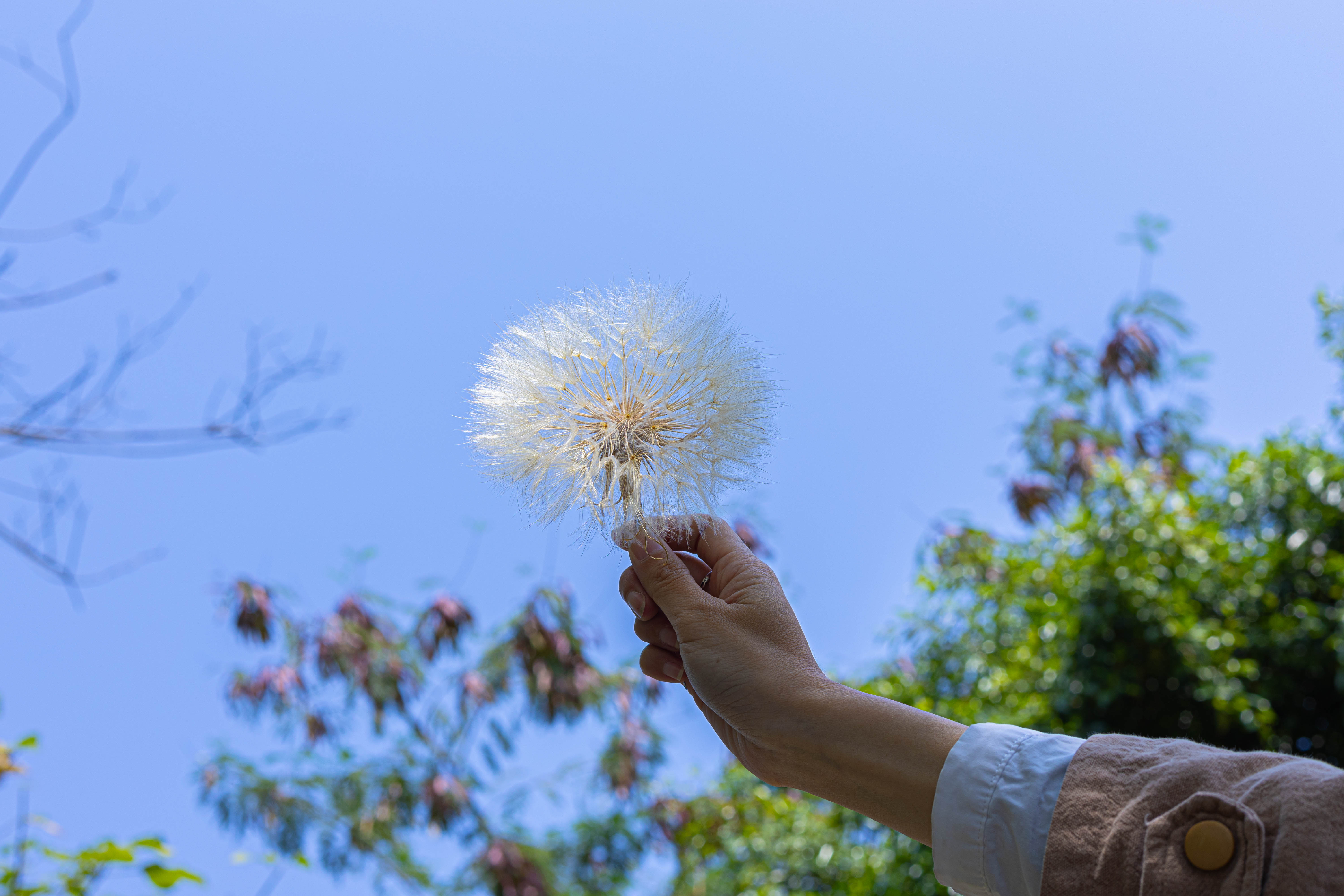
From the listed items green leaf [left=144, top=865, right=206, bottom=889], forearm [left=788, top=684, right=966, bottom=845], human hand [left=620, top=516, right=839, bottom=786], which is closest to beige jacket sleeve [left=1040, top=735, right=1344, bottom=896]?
forearm [left=788, top=684, right=966, bottom=845]

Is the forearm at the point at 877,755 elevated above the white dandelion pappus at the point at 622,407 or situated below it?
below

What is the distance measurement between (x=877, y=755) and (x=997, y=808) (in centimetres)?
14

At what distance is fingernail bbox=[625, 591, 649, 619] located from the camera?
125cm

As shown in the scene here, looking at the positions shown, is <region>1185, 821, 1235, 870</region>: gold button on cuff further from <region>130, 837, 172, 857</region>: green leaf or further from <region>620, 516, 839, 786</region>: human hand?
<region>130, 837, 172, 857</region>: green leaf

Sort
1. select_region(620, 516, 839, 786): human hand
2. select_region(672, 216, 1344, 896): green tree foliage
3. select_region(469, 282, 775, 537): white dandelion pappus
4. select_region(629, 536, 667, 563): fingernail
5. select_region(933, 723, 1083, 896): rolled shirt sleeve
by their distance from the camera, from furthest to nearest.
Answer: select_region(672, 216, 1344, 896): green tree foliage
select_region(469, 282, 775, 537): white dandelion pappus
select_region(629, 536, 667, 563): fingernail
select_region(620, 516, 839, 786): human hand
select_region(933, 723, 1083, 896): rolled shirt sleeve

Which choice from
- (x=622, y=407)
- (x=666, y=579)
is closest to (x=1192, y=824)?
(x=666, y=579)

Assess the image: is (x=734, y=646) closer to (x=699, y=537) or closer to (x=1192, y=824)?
(x=699, y=537)

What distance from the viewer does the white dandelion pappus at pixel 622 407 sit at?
1.38 metres

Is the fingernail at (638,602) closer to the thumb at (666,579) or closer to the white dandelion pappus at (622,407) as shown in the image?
the thumb at (666,579)

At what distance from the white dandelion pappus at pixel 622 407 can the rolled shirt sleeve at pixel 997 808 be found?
54cm

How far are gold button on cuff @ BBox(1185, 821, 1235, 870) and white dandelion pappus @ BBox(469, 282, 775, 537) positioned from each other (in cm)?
75

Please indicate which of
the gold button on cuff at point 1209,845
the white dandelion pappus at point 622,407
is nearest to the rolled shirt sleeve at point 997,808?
the gold button on cuff at point 1209,845

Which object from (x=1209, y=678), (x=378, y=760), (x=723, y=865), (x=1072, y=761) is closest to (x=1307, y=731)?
(x=1209, y=678)

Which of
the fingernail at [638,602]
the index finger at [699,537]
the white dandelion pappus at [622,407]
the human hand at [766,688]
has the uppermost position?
the white dandelion pappus at [622,407]
